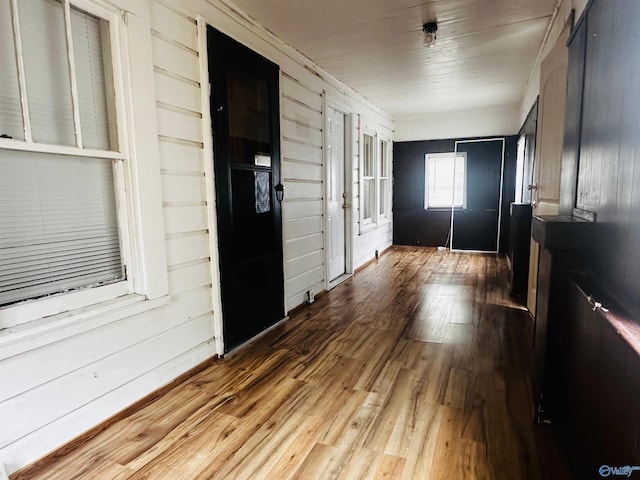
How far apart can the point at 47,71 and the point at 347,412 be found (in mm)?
2157

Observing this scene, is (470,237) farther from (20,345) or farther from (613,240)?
(20,345)

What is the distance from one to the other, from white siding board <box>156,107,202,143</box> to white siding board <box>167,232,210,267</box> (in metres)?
0.61

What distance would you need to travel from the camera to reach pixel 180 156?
2250 mm

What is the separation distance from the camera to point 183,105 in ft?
7.40

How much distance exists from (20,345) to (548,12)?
12.6ft

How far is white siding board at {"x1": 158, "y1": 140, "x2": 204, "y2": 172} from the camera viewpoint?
2.14 m

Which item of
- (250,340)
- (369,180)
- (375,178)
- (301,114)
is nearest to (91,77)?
(250,340)

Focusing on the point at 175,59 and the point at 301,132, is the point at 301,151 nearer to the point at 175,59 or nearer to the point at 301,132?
the point at 301,132

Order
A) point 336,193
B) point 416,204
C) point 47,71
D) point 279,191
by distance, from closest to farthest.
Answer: point 47,71
point 279,191
point 336,193
point 416,204

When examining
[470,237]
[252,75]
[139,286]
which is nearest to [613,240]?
[139,286]

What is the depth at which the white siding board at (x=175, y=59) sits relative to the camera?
6.80ft

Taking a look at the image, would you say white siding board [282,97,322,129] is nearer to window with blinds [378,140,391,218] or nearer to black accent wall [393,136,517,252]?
window with blinds [378,140,391,218]

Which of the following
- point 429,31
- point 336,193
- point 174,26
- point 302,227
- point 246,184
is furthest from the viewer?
point 336,193

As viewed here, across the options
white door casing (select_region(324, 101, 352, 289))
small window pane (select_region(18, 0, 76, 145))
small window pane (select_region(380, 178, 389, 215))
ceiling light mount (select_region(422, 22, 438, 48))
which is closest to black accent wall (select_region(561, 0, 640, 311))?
ceiling light mount (select_region(422, 22, 438, 48))
